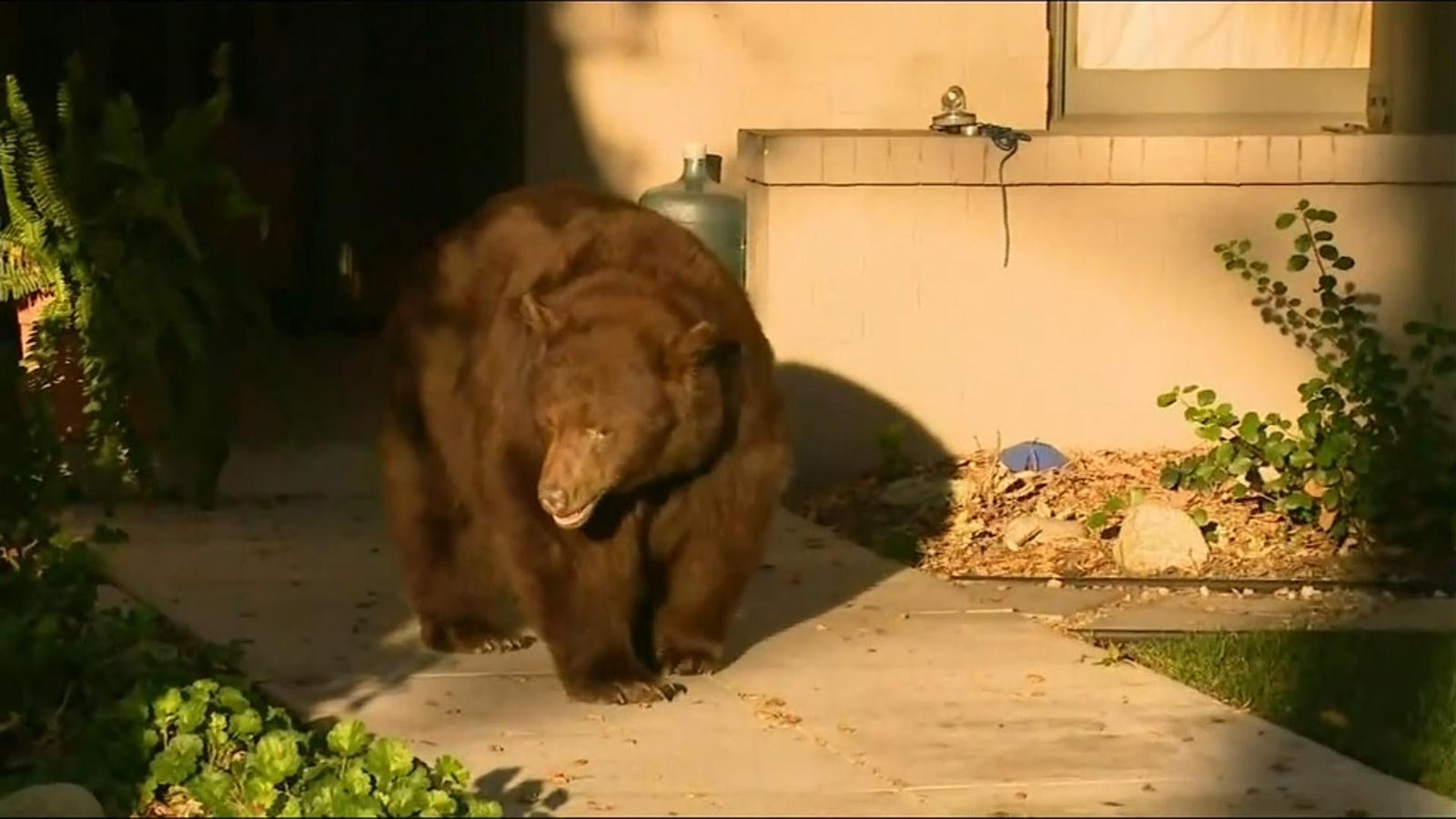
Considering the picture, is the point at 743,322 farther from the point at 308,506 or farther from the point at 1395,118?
the point at 1395,118

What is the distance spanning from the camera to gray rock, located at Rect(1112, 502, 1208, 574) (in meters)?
7.70

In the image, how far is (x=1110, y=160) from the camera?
902cm

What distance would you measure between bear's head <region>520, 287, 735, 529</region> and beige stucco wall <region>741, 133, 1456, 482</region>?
335 cm

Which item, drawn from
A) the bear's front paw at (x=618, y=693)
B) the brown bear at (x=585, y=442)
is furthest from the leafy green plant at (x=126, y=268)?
the bear's front paw at (x=618, y=693)

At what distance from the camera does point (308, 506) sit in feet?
27.9

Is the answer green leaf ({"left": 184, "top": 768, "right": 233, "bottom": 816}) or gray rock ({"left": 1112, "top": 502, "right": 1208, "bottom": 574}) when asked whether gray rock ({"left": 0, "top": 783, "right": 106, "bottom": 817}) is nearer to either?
green leaf ({"left": 184, "top": 768, "right": 233, "bottom": 816})

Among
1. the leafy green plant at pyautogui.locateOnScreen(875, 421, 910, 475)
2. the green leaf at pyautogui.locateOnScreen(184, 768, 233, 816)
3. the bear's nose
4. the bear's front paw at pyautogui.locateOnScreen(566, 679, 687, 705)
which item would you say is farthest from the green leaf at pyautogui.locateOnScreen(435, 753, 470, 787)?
the leafy green plant at pyautogui.locateOnScreen(875, 421, 910, 475)

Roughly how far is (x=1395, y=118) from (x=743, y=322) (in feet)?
14.3

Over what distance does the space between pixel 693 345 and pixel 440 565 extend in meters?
1.24

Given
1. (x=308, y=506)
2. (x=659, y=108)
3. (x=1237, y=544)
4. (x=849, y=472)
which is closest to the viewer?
(x=1237, y=544)

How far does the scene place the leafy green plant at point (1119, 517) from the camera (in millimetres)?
7977

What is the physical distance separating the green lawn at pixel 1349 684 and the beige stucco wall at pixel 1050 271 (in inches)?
96.5

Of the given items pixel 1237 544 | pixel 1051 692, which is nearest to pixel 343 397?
pixel 1237 544

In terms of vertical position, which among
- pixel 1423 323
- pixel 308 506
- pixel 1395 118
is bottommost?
pixel 308 506
